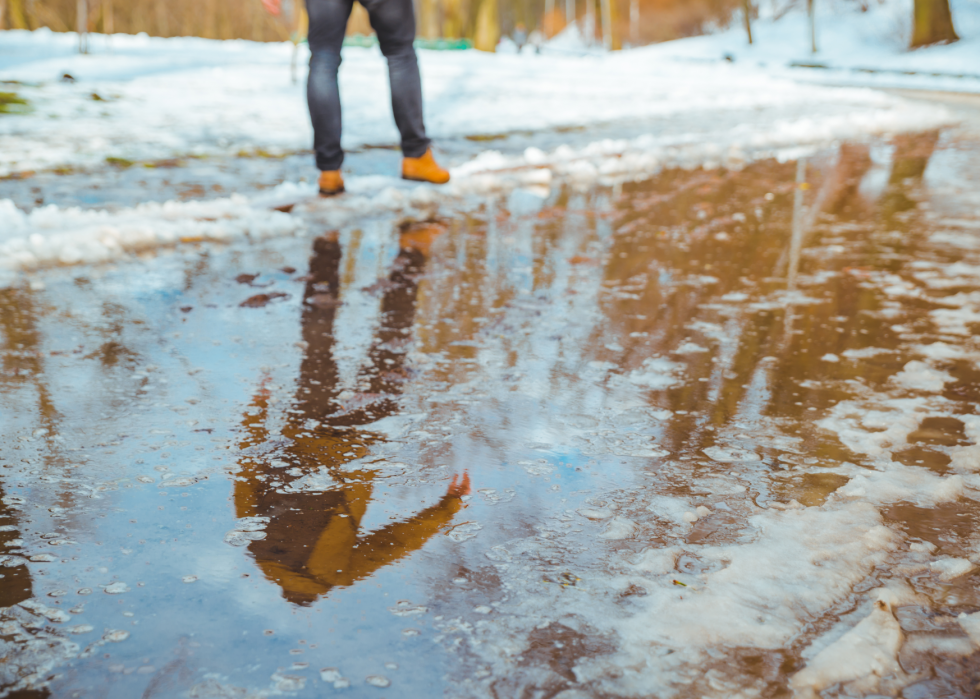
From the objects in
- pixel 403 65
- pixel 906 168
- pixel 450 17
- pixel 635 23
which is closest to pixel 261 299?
pixel 403 65

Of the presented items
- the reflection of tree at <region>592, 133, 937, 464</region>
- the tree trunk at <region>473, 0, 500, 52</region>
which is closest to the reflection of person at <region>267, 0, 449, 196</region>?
the reflection of tree at <region>592, 133, 937, 464</region>

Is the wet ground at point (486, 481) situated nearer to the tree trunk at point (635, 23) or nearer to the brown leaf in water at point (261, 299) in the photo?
the brown leaf in water at point (261, 299)

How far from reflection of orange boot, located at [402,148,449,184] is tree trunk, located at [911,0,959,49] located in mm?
24296

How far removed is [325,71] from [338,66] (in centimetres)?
11

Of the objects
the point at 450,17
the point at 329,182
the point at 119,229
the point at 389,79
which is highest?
the point at 450,17

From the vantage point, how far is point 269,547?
121 cm

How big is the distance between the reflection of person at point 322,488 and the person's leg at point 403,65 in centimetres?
211

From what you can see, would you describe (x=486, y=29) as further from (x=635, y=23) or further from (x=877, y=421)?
(x=635, y=23)

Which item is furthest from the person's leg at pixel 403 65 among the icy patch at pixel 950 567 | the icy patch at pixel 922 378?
the icy patch at pixel 950 567

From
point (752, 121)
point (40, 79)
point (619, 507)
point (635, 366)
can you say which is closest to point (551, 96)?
point (752, 121)

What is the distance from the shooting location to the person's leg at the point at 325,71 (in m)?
3.65

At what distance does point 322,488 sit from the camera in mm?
1380

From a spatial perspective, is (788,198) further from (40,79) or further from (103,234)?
(40,79)

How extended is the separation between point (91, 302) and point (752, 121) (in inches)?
289
